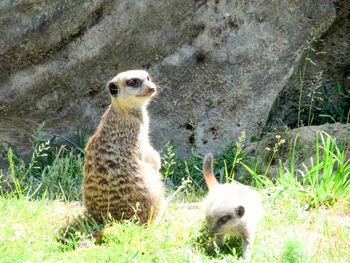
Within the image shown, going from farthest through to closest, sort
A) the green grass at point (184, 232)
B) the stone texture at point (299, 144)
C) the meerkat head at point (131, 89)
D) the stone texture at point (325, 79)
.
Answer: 1. the stone texture at point (325, 79)
2. the stone texture at point (299, 144)
3. the meerkat head at point (131, 89)
4. the green grass at point (184, 232)

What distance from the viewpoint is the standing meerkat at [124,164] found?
359cm

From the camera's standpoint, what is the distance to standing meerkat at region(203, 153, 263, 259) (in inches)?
121

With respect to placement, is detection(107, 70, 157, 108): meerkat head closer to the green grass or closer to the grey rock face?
the green grass

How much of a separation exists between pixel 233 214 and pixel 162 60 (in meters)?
2.74

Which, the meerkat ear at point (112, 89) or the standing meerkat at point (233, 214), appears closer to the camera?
the standing meerkat at point (233, 214)

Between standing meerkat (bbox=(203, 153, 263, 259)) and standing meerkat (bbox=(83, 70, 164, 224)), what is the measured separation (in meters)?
0.49

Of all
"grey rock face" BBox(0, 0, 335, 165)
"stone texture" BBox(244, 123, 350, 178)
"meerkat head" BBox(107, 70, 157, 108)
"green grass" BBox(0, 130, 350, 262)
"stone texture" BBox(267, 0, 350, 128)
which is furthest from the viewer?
"stone texture" BBox(267, 0, 350, 128)

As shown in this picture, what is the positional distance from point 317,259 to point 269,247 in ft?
1.00

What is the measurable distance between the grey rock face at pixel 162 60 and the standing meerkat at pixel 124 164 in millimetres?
1436

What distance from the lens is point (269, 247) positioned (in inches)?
122

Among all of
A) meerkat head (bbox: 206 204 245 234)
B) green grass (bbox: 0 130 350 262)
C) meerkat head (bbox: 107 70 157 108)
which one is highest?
meerkat head (bbox: 107 70 157 108)

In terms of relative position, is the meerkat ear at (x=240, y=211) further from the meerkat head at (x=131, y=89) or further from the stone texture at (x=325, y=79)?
the stone texture at (x=325, y=79)

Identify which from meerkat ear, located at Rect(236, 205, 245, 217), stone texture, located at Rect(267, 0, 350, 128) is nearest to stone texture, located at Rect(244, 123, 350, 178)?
stone texture, located at Rect(267, 0, 350, 128)

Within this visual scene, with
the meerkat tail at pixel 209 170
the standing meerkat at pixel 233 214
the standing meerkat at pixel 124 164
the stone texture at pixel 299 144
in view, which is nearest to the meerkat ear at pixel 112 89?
the standing meerkat at pixel 124 164
